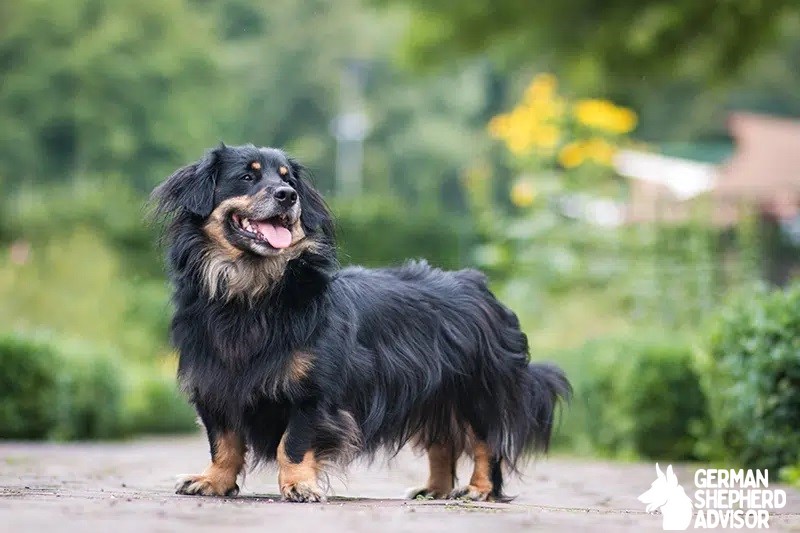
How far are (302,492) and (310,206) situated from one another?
1.55 m

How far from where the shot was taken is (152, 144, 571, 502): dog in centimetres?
721

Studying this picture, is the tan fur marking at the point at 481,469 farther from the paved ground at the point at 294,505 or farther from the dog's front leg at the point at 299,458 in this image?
the dog's front leg at the point at 299,458

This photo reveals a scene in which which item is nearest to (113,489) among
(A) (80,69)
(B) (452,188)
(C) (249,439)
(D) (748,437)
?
(C) (249,439)

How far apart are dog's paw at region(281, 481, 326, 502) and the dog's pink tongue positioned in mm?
1206

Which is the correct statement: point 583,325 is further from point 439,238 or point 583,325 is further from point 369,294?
point 439,238

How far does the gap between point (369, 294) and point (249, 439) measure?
1.00m

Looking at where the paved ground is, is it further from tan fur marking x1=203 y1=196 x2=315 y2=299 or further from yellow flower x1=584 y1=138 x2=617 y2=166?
yellow flower x1=584 y1=138 x2=617 y2=166

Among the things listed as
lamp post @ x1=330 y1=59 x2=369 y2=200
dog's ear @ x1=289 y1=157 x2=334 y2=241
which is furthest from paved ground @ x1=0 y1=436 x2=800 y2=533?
lamp post @ x1=330 y1=59 x2=369 y2=200

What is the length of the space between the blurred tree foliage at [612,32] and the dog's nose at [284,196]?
5893 millimetres

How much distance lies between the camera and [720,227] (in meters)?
18.9

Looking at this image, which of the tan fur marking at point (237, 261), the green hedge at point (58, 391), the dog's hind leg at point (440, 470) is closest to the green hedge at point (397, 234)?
the green hedge at point (58, 391)

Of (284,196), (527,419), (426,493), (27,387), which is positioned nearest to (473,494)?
(426,493)

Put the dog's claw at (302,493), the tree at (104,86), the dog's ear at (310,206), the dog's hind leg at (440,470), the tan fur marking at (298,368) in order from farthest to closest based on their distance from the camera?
the tree at (104,86), the dog's hind leg at (440,470), the dog's ear at (310,206), the tan fur marking at (298,368), the dog's claw at (302,493)

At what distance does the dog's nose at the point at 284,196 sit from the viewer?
743 centimetres
